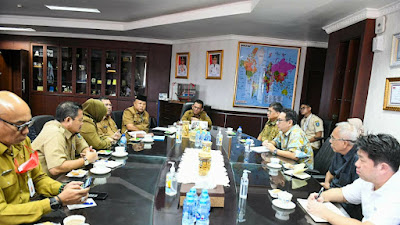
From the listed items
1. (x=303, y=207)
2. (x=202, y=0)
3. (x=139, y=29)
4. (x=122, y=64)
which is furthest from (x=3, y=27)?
(x=303, y=207)

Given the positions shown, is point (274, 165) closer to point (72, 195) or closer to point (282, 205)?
point (282, 205)

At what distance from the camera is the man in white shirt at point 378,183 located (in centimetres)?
128

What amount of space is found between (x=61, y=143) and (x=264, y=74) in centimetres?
494

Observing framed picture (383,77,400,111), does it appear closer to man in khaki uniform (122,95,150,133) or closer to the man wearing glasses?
the man wearing glasses

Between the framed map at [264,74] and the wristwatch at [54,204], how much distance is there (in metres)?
4.96

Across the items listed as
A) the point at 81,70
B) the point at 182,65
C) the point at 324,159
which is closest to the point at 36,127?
the point at 324,159

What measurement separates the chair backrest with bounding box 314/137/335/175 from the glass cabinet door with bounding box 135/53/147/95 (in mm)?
5485

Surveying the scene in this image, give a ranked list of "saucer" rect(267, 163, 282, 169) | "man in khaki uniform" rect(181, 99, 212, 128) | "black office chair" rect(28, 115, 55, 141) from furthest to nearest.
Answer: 1. "man in khaki uniform" rect(181, 99, 212, 128)
2. "black office chair" rect(28, 115, 55, 141)
3. "saucer" rect(267, 163, 282, 169)

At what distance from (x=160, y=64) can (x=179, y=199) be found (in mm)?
6213

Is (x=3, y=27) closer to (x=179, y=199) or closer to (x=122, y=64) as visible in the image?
(x=122, y=64)

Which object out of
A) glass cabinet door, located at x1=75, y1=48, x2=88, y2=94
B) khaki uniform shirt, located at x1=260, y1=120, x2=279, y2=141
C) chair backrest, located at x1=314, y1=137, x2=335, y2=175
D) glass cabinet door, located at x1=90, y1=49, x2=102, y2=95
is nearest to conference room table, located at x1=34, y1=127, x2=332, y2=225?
chair backrest, located at x1=314, y1=137, x2=335, y2=175

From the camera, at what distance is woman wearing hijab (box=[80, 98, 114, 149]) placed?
8.54 ft

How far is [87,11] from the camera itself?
17.6 feet

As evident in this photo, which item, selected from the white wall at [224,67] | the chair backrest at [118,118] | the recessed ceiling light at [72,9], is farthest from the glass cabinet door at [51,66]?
the chair backrest at [118,118]
